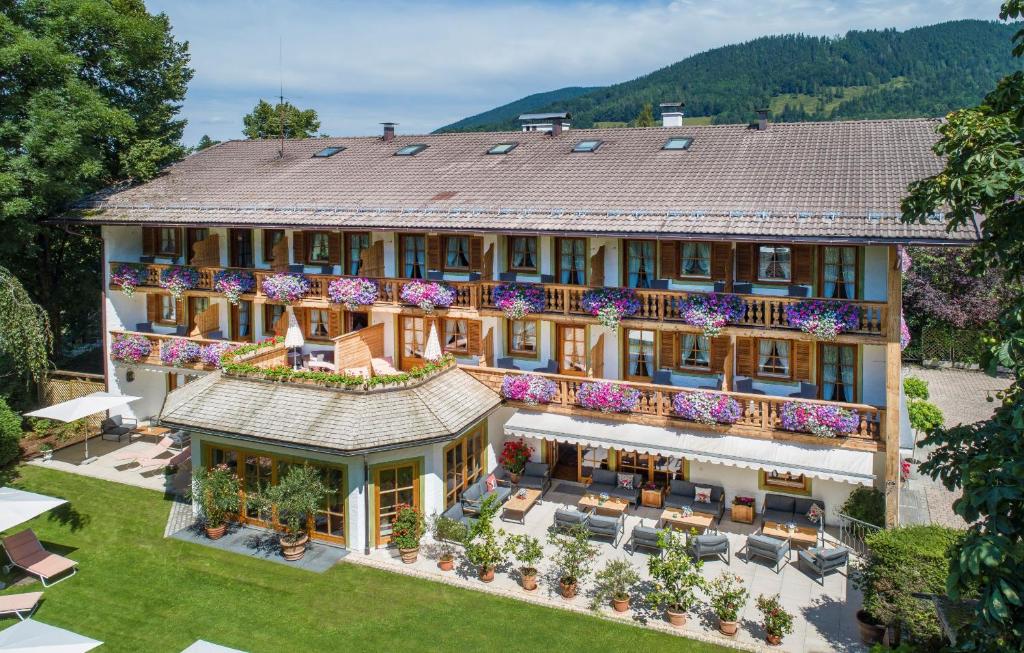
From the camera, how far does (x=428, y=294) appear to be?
914 inches

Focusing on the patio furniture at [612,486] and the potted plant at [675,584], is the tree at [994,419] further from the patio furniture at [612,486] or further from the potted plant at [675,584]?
the patio furniture at [612,486]

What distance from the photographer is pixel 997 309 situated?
3978cm

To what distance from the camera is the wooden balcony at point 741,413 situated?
62.5ft

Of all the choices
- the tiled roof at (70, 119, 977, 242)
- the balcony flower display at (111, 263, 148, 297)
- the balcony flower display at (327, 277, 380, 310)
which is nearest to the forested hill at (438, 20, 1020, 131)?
the tiled roof at (70, 119, 977, 242)

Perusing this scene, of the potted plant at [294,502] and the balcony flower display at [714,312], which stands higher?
the balcony flower display at [714,312]

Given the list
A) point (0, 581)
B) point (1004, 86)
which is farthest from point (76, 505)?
point (1004, 86)

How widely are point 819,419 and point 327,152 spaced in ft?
72.7

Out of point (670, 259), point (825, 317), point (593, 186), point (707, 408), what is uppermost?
point (593, 186)

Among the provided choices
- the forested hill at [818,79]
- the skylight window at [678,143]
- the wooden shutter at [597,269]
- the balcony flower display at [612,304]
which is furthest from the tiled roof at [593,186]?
the forested hill at [818,79]

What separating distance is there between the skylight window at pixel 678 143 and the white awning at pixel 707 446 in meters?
10.1

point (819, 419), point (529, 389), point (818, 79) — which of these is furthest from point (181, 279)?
point (818, 79)

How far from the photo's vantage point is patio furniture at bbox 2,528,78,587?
1847 centimetres

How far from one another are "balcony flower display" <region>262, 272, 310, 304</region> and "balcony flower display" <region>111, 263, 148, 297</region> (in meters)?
6.13

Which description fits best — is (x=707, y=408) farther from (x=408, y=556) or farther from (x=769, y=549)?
(x=408, y=556)
